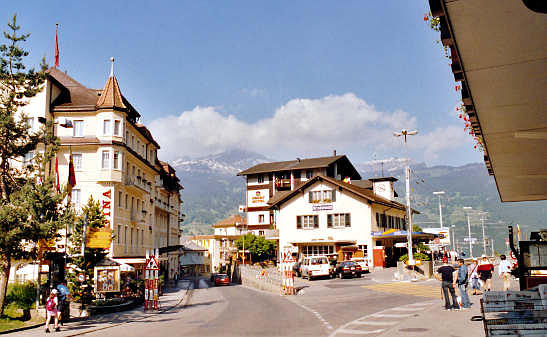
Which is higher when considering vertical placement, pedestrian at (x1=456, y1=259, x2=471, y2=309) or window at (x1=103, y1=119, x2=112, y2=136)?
Answer: window at (x1=103, y1=119, x2=112, y2=136)

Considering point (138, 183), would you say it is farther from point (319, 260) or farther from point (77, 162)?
point (319, 260)

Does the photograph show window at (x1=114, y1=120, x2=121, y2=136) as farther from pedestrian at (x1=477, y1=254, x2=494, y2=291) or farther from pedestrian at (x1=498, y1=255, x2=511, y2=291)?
pedestrian at (x1=498, y1=255, x2=511, y2=291)

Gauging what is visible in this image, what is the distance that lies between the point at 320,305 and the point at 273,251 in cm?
4766

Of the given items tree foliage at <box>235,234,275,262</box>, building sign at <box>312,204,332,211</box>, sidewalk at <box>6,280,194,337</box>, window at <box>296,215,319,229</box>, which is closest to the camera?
sidewalk at <box>6,280,194,337</box>

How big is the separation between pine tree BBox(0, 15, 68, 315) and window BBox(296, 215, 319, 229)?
3956 centimetres

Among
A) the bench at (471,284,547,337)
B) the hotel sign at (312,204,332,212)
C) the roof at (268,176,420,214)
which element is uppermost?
the roof at (268,176,420,214)

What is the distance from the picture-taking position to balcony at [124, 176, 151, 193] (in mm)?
41744

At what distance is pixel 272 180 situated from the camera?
84000mm

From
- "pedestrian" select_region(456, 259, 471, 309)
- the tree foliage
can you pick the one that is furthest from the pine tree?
the tree foliage

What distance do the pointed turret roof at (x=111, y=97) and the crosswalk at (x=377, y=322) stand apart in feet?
91.9

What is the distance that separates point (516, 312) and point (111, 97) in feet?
121

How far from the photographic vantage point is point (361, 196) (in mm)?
55656

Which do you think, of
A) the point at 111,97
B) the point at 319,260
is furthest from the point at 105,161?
the point at 319,260

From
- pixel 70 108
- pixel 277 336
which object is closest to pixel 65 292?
pixel 277 336
